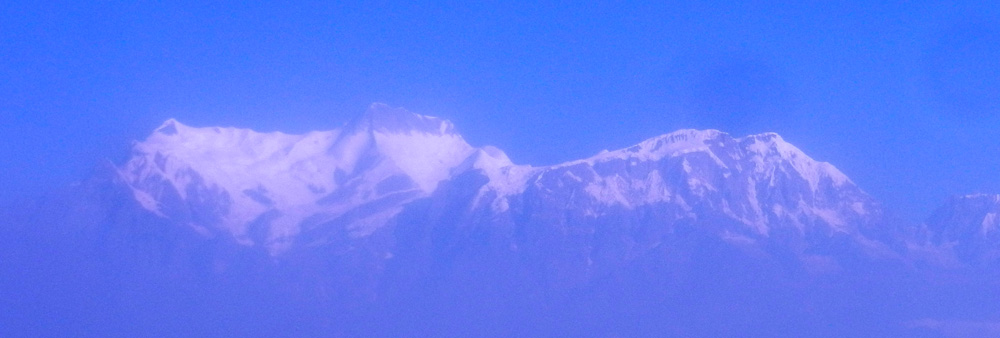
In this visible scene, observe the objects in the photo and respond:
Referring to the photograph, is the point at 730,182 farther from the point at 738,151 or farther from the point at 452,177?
the point at 452,177

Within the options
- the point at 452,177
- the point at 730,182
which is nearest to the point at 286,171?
the point at 452,177

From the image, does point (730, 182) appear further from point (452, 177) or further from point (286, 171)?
point (286, 171)

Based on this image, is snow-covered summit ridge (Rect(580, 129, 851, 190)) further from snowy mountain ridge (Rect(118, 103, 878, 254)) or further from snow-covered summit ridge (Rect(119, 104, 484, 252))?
snow-covered summit ridge (Rect(119, 104, 484, 252))

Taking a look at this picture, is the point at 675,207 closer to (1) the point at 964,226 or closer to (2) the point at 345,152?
(1) the point at 964,226

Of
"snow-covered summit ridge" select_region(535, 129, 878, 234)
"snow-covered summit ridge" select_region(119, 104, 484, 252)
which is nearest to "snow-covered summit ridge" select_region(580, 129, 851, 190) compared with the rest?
"snow-covered summit ridge" select_region(535, 129, 878, 234)

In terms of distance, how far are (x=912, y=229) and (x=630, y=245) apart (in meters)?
29.8

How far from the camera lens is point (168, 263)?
152375 millimetres

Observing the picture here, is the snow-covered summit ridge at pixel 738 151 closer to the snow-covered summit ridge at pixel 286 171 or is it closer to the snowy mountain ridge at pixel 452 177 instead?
the snowy mountain ridge at pixel 452 177

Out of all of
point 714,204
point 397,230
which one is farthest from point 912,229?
point 397,230

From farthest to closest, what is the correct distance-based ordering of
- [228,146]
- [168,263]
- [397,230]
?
[228,146] < [397,230] < [168,263]

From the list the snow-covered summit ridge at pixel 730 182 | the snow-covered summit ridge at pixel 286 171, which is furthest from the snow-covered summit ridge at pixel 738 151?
the snow-covered summit ridge at pixel 286 171

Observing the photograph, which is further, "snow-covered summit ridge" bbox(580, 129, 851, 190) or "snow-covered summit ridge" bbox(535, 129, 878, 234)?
"snow-covered summit ridge" bbox(580, 129, 851, 190)

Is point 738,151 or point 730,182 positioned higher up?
point 738,151

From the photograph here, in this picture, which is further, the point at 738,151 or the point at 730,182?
the point at 738,151
